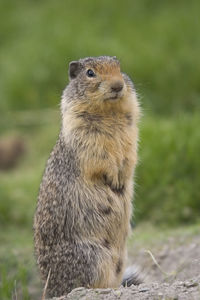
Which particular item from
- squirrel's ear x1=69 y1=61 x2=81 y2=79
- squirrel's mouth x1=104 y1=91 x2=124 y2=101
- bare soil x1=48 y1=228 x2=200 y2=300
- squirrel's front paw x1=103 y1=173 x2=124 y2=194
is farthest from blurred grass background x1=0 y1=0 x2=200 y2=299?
squirrel's mouth x1=104 y1=91 x2=124 y2=101

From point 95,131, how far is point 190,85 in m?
6.63

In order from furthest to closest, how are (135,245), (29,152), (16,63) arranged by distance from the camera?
(16,63)
(29,152)
(135,245)

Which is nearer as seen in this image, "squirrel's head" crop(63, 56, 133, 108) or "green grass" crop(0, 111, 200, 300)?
"squirrel's head" crop(63, 56, 133, 108)

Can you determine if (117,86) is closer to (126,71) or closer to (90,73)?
(90,73)

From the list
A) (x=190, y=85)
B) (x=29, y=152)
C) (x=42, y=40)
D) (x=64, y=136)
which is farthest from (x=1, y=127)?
(x=64, y=136)

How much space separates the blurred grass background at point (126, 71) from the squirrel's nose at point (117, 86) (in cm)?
291

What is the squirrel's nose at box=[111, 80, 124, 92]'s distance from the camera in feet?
18.8

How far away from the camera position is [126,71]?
12.3m

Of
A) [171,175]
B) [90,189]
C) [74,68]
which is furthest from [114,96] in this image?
[171,175]

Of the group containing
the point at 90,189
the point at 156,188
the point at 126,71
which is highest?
the point at 126,71

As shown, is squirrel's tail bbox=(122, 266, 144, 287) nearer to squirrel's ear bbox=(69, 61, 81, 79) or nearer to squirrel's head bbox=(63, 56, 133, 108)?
squirrel's head bbox=(63, 56, 133, 108)

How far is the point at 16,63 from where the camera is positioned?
42.6 ft

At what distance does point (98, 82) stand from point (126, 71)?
21.3 ft

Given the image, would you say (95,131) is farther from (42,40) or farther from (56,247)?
(42,40)
